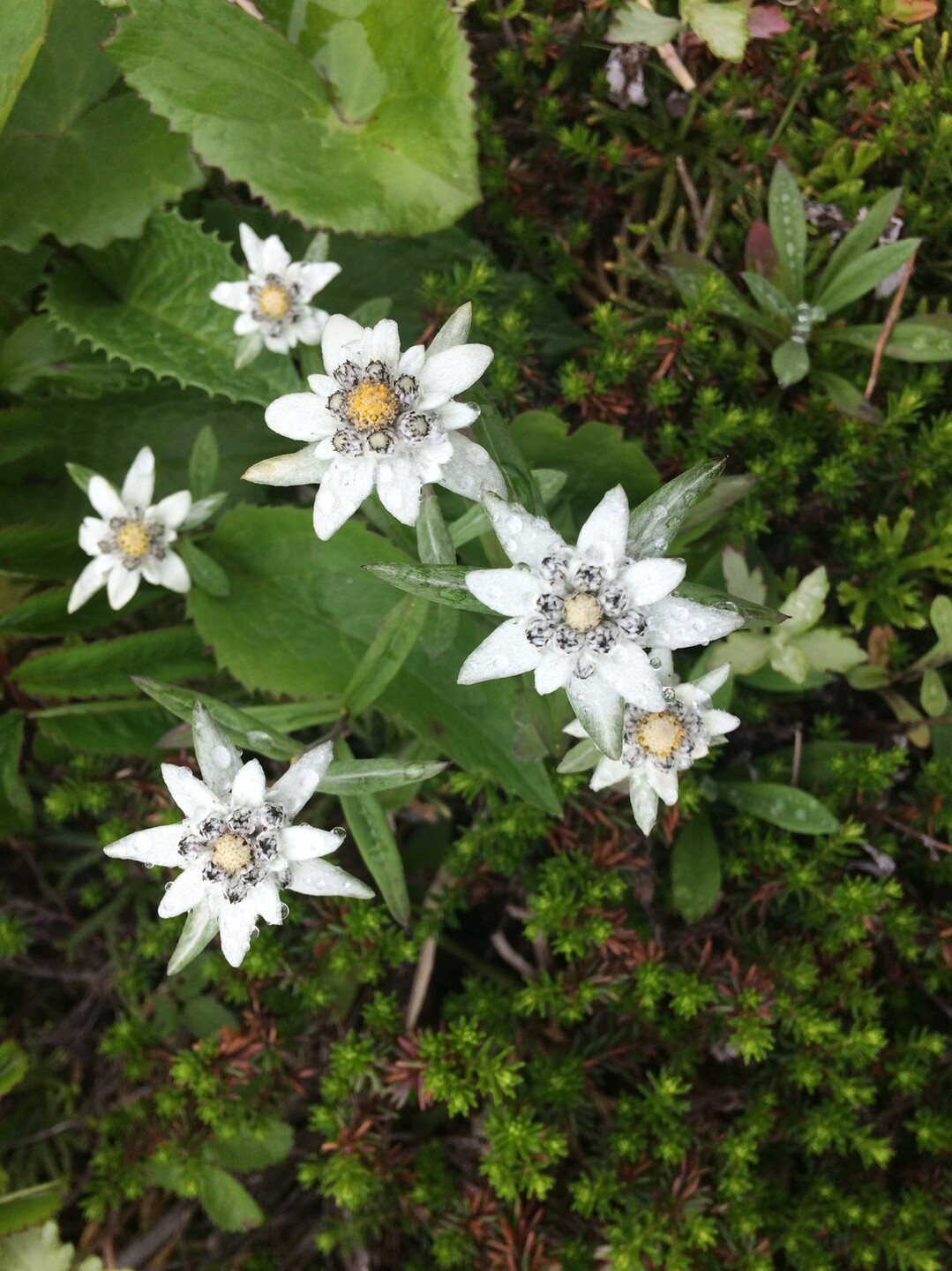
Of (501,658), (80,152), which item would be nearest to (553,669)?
(501,658)

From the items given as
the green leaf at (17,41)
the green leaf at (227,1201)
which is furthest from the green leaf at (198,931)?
the green leaf at (17,41)

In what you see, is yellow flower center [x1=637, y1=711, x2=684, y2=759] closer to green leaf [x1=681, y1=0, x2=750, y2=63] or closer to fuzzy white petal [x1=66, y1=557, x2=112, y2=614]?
fuzzy white petal [x1=66, y1=557, x2=112, y2=614]

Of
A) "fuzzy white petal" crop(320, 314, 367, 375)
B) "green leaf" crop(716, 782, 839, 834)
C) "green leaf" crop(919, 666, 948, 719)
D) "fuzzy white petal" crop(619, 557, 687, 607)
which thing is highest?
"fuzzy white petal" crop(320, 314, 367, 375)

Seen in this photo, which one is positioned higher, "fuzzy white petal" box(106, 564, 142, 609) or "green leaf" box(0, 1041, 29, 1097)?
"fuzzy white petal" box(106, 564, 142, 609)

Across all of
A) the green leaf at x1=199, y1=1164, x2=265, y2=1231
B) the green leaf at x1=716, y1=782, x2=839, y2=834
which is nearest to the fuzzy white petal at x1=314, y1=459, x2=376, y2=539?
the green leaf at x1=716, y1=782, x2=839, y2=834

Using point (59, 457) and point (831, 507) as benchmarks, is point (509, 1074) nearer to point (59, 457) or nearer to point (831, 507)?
point (831, 507)

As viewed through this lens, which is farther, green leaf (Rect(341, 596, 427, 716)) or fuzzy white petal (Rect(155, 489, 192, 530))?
fuzzy white petal (Rect(155, 489, 192, 530))

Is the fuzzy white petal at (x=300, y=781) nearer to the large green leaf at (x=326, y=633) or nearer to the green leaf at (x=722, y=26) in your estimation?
the large green leaf at (x=326, y=633)
